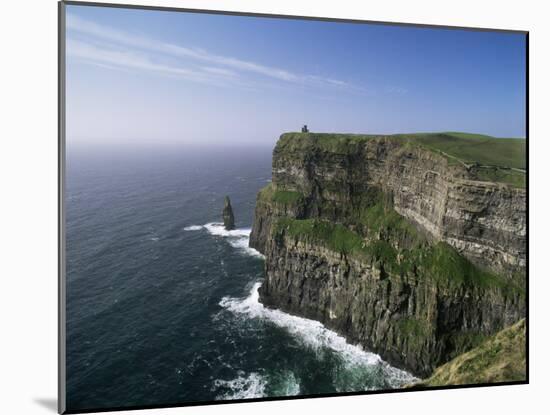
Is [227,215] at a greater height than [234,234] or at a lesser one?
greater

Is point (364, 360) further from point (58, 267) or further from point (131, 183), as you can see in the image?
point (131, 183)

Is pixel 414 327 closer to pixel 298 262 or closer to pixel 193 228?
pixel 298 262

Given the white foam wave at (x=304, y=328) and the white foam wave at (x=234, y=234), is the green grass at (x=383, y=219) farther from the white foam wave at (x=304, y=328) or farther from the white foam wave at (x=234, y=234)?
the white foam wave at (x=234, y=234)

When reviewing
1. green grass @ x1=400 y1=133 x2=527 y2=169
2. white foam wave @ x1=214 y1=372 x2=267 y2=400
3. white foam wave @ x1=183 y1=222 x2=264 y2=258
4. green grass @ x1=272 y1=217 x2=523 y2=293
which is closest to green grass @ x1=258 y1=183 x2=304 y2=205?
green grass @ x1=272 y1=217 x2=523 y2=293

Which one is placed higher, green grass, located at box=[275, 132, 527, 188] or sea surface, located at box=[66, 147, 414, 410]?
green grass, located at box=[275, 132, 527, 188]

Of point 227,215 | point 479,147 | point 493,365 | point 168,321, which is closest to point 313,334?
point 168,321

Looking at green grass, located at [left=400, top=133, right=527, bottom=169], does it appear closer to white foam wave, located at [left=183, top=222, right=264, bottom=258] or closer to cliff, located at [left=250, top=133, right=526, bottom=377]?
cliff, located at [left=250, top=133, right=526, bottom=377]
